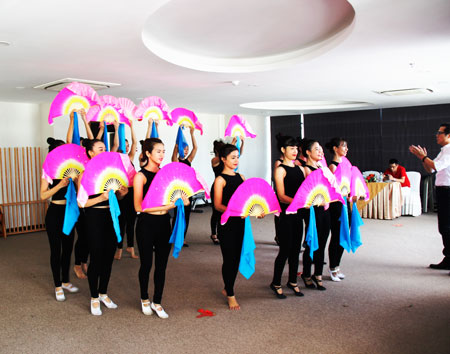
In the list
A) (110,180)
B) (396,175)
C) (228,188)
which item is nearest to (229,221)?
(228,188)

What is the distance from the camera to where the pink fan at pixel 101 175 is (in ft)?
10.8

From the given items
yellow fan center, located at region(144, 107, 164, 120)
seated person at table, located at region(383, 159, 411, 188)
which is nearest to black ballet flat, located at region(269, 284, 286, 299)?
yellow fan center, located at region(144, 107, 164, 120)

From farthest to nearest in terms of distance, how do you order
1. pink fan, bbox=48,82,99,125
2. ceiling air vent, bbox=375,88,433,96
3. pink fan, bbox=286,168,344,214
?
ceiling air vent, bbox=375,88,433,96, pink fan, bbox=48,82,99,125, pink fan, bbox=286,168,344,214

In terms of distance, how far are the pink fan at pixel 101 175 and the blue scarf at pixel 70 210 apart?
42cm

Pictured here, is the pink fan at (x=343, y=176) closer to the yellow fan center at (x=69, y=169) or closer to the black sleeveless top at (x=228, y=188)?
the black sleeveless top at (x=228, y=188)

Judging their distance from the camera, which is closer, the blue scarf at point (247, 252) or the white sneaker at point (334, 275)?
the blue scarf at point (247, 252)

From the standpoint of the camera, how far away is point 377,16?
10.6 feet

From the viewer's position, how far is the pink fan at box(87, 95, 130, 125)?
447 centimetres

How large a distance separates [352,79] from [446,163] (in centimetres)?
209

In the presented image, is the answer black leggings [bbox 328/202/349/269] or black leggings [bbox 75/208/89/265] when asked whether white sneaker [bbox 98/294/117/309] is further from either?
black leggings [bbox 328/202/349/269]

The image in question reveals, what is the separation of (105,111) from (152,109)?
55cm

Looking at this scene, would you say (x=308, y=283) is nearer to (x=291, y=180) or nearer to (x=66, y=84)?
(x=291, y=180)

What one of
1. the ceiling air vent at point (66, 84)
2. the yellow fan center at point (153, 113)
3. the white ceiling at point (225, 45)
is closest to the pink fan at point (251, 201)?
the white ceiling at point (225, 45)

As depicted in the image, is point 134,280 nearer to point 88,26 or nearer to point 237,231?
point 237,231
